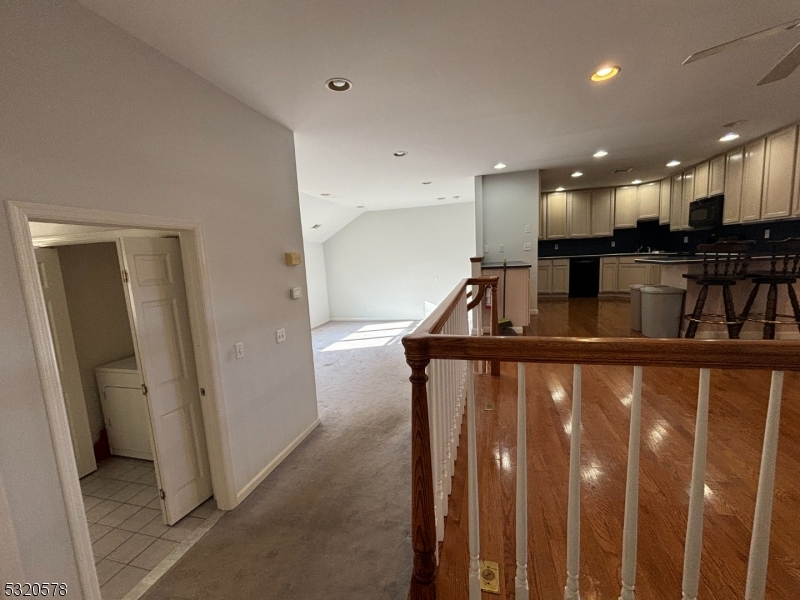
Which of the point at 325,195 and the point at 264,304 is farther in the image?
the point at 325,195

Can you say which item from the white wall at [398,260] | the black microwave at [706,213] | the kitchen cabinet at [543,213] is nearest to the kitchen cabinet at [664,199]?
the black microwave at [706,213]

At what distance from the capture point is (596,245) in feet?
24.4

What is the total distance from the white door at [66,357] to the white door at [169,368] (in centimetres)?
105

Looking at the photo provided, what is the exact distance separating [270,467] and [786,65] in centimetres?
419

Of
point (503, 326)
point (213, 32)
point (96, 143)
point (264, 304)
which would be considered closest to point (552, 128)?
point (503, 326)

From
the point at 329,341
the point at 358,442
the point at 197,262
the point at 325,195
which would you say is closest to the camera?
the point at 197,262

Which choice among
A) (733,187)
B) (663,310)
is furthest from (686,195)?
(663,310)

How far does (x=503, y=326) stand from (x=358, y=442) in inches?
96.7

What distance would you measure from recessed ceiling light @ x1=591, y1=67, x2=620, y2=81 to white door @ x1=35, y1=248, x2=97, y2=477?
4175 mm

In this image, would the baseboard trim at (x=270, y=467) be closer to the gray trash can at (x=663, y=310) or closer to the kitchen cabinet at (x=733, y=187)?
the gray trash can at (x=663, y=310)

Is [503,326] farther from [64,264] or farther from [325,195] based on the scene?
[64,264]

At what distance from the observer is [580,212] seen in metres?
7.20

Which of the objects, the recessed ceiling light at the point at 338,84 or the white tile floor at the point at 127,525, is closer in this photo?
the white tile floor at the point at 127,525

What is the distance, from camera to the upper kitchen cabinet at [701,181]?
16.6 ft
